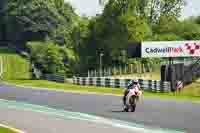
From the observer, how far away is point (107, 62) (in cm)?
7656

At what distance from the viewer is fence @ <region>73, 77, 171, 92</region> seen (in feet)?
145

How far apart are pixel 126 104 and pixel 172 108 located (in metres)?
2.69

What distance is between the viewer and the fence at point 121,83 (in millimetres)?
44219

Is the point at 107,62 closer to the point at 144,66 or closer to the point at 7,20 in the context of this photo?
the point at 144,66

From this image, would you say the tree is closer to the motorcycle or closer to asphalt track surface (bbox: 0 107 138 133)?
the motorcycle

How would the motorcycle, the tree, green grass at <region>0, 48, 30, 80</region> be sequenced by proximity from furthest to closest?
the tree
green grass at <region>0, 48, 30, 80</region>
the motorcycle

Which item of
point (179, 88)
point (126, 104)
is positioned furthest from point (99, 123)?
point (179, 88)

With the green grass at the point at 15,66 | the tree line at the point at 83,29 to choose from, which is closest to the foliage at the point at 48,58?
the tree line at the point at 83,29

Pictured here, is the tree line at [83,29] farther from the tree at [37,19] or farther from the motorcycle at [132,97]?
the motorcycle at [132,97]

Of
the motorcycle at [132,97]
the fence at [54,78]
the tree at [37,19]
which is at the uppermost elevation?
the tree at [37,19]

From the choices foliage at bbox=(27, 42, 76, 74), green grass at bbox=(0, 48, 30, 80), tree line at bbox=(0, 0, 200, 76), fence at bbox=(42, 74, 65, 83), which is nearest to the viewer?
fence at bbox=(42, 74, 65, 83)

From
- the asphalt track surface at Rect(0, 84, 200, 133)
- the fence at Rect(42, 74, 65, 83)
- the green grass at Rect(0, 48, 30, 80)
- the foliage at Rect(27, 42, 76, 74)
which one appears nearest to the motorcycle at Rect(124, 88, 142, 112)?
the asphalt track surface at Rect(0, 84, 200, 133)

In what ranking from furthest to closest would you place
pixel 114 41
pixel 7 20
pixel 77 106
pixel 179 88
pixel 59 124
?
pixel 7 20
pixel 114 41
pixel 179 88
pixel 77 106
pixel 59 124

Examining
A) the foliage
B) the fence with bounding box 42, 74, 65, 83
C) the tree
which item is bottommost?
the fence with bounding box 42, 74, 65, 83
